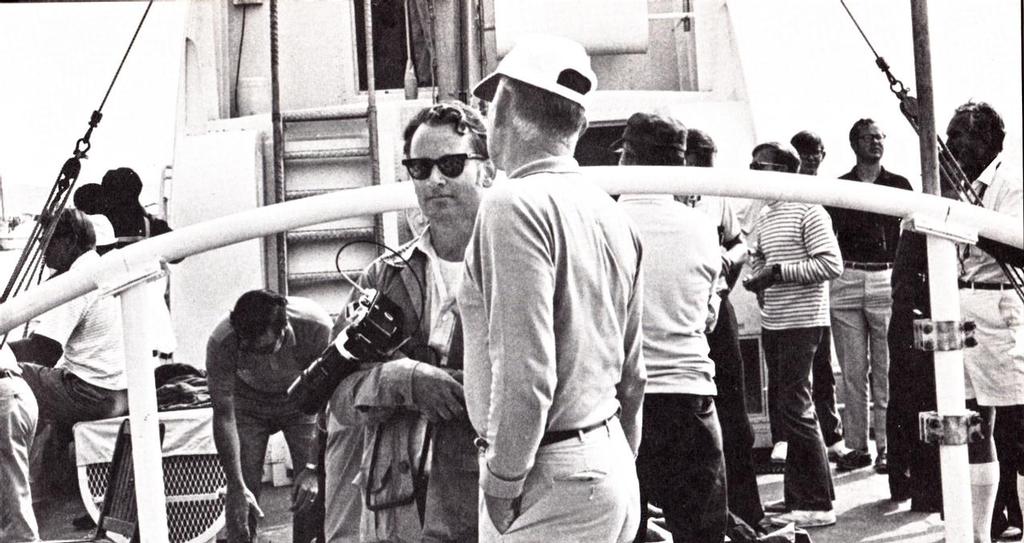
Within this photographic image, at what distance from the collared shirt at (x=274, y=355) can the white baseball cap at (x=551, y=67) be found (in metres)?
2.33

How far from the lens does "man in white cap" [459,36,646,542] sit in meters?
2.30

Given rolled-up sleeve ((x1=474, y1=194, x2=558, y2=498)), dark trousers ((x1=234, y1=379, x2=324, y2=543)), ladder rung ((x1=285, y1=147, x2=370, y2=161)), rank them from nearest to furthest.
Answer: rolled-up sleeve ((x1=474, y1=194, x2=558, y2=498))
dark trousers ((x1=234, y1=379, x2=324, y2=543))
ladder rung ((x1=285, y1=147, x2=370, y2=161))

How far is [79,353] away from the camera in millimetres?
5715

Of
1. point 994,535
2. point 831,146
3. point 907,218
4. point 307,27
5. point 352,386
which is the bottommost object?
point 994,535

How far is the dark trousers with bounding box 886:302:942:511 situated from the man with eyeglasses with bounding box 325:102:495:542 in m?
2.56

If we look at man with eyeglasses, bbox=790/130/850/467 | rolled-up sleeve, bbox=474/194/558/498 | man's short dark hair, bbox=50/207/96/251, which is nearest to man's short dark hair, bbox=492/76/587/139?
→ rolled-up sleeve, bbox=474/194/558/498

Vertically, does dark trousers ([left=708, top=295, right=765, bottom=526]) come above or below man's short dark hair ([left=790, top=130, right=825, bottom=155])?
below

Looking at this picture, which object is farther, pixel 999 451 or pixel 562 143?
pixel 999 451

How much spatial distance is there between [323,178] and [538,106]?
14.5 ft

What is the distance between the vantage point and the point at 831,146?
6.68 metres

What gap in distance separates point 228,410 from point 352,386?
1.70 meters

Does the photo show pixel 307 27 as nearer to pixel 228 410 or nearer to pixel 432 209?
pixel 228 410

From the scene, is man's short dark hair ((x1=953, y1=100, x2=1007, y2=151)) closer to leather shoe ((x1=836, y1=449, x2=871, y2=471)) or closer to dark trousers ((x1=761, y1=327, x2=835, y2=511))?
dark trousers ((x1=761, y1=327, x2=835, y2=511))

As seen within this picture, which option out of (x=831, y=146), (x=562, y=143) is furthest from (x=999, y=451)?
(x=562, y=143)
